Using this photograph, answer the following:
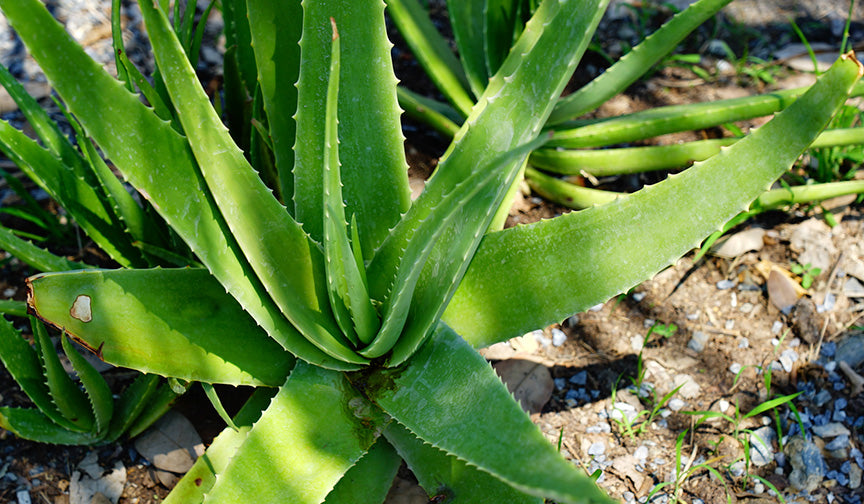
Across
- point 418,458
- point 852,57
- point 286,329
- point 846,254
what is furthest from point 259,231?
point 846,254

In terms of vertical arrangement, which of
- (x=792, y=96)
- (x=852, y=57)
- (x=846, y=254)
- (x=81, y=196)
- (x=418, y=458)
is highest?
(x=852, y=57)

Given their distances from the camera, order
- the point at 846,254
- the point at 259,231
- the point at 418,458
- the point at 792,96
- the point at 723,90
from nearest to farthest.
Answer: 1. the point at 259,231
2. the point at 418,458
3. the point at 792,96
4. the point at 846,254
5. the point at 723,90

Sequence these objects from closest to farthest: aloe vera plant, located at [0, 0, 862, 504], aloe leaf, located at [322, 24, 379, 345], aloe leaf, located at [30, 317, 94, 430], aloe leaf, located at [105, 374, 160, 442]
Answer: aloe leaf, located at [322, 24, 379, 345] < aloe vera plant, located at [0, 0, 862, 504] < aloe leaf, located at [30, 317, 94, 430] < aloe leaf, located at [105, 374, 160, 442]

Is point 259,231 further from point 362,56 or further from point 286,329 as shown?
point 362,56

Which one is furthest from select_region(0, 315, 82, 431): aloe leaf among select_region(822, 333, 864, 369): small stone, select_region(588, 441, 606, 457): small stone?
select_region(822, 333, 864, 369): small stone

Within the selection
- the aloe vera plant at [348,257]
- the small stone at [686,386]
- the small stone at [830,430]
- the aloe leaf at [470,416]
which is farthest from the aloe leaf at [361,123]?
the small stone at [830,430]

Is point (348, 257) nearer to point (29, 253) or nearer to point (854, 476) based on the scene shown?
point (29, 253)

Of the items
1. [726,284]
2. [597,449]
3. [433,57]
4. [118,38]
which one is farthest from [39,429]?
[726,284]

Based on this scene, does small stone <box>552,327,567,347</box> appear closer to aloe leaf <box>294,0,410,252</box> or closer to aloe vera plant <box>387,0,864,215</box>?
aloe vera plant <box>387,0,864,215</box>
